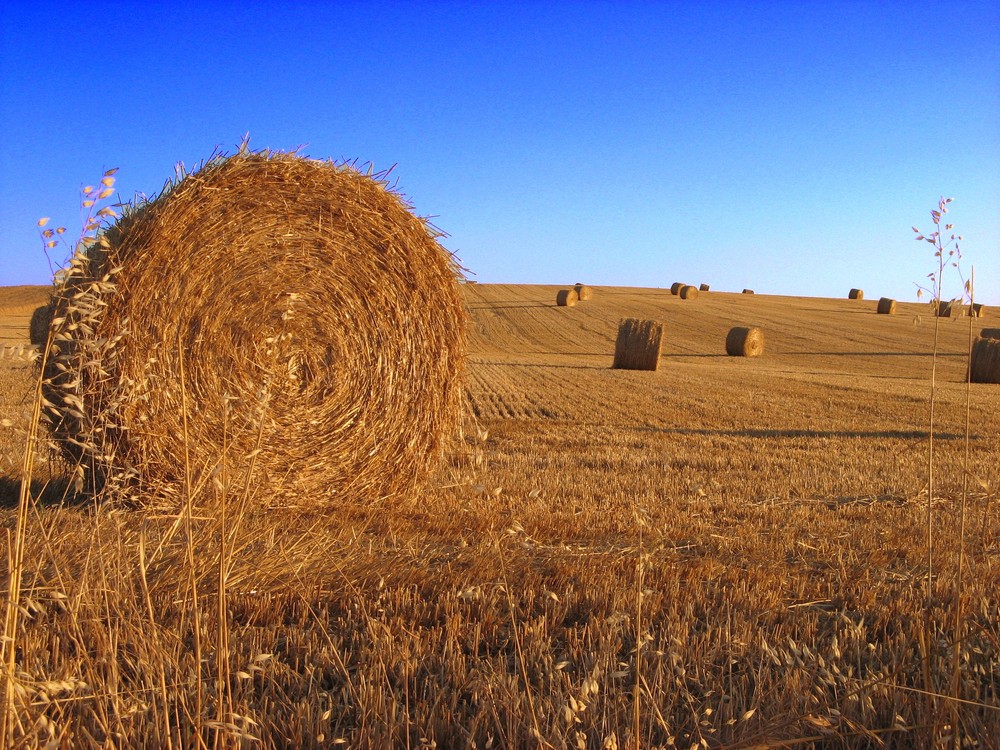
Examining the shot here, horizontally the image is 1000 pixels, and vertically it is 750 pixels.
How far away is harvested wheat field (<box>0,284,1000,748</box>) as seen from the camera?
2.11 meters

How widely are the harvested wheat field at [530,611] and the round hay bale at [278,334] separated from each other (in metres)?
0.26

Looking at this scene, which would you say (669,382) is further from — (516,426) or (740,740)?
(740,740)

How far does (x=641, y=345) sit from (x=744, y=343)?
27.9ft

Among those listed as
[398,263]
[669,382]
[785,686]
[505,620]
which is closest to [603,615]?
[505,620]

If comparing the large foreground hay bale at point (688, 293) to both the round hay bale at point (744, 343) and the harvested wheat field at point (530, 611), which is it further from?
the harvested wheat field at point (530, 611)

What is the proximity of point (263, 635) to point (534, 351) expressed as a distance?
87.8ft

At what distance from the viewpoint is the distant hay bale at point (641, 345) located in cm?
2073

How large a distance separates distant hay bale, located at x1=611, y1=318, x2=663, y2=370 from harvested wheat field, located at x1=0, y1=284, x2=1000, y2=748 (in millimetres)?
13504

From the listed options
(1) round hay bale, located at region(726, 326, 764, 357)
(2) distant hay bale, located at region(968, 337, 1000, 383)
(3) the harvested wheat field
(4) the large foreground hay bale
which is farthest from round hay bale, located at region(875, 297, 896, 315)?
(3) the harvested wheat field

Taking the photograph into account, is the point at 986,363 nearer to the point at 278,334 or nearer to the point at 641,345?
the point at 641,345

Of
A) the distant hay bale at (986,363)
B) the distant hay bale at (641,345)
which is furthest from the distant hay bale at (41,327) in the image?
the distant hay bale at (986,363)

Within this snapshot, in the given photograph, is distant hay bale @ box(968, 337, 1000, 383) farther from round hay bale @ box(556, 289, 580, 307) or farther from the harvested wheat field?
round hay bale @ box(556, 289, 580, 307)

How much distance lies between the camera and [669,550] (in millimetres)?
4027

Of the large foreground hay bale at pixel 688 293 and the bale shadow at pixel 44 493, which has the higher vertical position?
the large foreground hay bale at pixel 688 293
